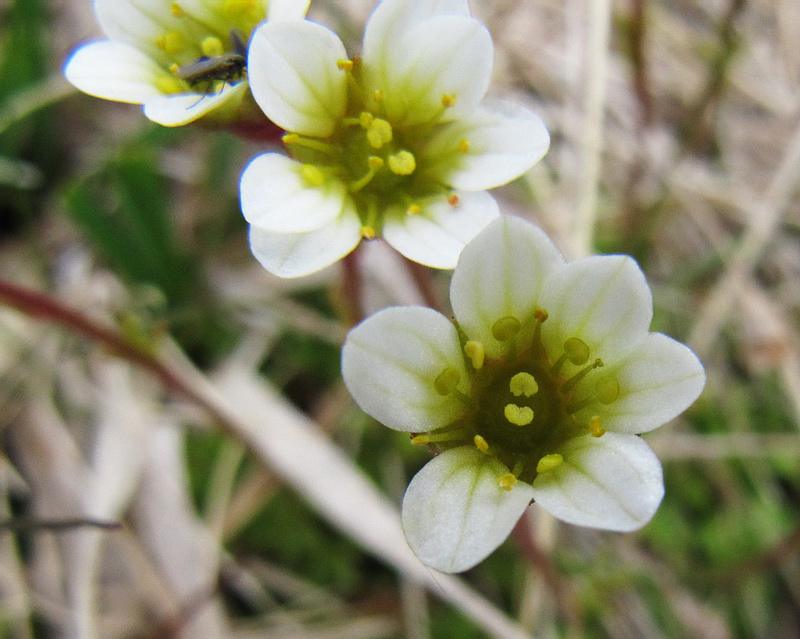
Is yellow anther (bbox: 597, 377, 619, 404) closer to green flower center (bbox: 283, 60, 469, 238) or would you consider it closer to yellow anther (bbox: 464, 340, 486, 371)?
yellow anther (bbox: 464, 340, 486, 371)

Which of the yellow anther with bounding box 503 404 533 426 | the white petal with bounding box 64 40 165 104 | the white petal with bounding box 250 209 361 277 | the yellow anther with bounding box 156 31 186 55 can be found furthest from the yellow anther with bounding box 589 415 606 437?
the yellow anther with bounding box 156 31 186 55

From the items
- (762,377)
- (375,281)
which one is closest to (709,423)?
(762,377)

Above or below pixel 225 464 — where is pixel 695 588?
below

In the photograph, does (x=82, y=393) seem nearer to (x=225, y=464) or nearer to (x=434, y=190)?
(x=225, y=464)

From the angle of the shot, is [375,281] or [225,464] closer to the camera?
[225,464]

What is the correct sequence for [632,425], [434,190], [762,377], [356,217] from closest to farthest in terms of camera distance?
[632,425], [356,217], [434,190], [762,377]
